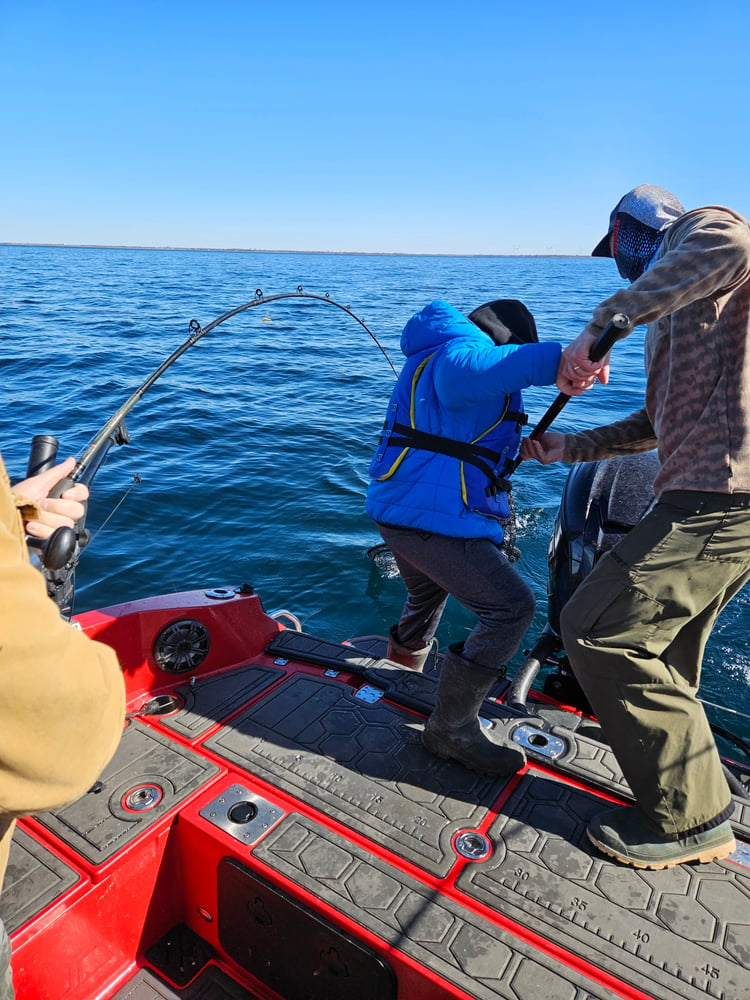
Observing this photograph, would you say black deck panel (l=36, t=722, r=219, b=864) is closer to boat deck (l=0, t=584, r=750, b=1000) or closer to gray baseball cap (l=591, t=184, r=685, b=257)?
boat deck (l=0, t=584, r=750, b=1000)

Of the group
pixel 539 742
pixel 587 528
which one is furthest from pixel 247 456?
pixel 539 742

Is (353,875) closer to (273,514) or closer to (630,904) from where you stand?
(630,904)

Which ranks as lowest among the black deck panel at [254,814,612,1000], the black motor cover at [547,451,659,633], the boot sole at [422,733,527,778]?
the black deck panel at [254,814,612,1000]

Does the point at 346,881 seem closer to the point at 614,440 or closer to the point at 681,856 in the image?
the point at 681,856

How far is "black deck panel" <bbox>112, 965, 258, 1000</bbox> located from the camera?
2.40 metres

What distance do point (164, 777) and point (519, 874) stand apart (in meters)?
1.48

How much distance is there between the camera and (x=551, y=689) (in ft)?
13.0

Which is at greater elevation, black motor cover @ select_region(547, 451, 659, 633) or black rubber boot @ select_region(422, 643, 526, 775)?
black motor cover @ select_region(547, 451, 659, 633)

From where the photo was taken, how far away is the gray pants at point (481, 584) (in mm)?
2654

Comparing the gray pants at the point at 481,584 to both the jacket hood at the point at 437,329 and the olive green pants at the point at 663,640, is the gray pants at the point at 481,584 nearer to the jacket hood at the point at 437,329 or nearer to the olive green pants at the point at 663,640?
the olive green pants at the point at 663,640

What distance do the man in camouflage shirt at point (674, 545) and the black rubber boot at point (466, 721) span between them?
1.44ft

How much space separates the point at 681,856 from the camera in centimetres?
233

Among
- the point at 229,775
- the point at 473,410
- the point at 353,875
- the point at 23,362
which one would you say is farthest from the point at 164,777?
the point at 23,362

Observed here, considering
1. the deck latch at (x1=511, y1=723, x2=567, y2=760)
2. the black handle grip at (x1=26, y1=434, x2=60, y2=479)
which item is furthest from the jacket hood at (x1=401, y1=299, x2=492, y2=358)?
the deck latch at (x1=511, y1=723, x2=567, y2=760)
